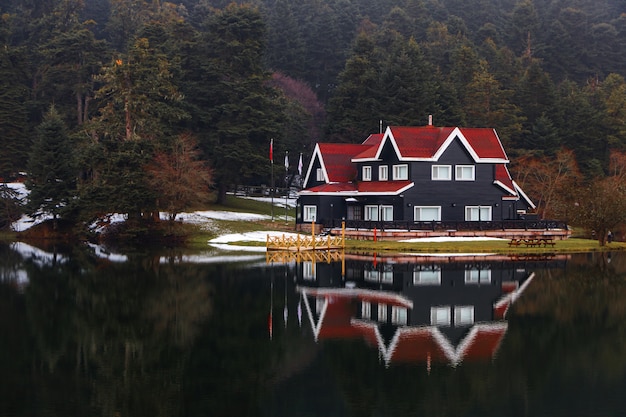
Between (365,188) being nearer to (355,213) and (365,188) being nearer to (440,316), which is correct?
(355,213)

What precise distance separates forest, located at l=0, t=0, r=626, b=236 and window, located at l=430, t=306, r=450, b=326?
32627 mm

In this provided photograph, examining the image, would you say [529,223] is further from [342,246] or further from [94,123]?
[94,123]

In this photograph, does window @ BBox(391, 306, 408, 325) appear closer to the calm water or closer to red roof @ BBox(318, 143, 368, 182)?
the calm water

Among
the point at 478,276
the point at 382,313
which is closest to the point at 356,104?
the point at 478,276

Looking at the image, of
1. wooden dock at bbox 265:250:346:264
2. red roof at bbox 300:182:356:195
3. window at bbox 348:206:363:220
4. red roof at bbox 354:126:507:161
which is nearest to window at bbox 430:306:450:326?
wooden dock at bbox 265:250:346:264

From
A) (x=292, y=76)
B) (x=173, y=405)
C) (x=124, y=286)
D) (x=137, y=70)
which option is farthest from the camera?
(x=292, y=76)

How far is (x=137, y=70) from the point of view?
258 ft

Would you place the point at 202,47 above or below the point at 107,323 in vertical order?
above

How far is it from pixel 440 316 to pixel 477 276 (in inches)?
482

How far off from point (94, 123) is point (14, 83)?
2465 centimetres

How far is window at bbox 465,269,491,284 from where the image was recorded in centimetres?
→ 4306

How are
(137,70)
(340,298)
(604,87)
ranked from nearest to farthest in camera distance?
(340,298) → (137,70) → (604,87)

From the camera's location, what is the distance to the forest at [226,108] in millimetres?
74500

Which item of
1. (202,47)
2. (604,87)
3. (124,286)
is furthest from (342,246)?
(604,87)
